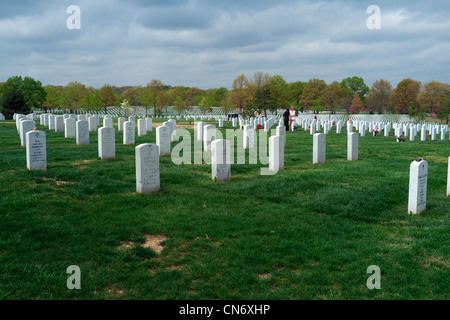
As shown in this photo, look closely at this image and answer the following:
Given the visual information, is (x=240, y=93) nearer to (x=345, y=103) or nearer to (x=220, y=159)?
(x=345, y=103)

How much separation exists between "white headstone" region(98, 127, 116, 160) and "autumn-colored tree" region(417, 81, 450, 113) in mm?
72072

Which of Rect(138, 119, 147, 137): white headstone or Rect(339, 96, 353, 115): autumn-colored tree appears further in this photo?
Rect(339, 96, 353, 115): autumn-colored tree

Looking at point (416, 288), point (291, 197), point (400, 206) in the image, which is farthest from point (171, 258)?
point (400, 206)

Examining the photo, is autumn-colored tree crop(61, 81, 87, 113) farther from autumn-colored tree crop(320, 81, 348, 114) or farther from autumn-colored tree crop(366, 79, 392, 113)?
autumn-colored tree crop(366, 79, 392, 113)

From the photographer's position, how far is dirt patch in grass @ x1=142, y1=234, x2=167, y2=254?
5513 mm

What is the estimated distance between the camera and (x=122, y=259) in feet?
16.5

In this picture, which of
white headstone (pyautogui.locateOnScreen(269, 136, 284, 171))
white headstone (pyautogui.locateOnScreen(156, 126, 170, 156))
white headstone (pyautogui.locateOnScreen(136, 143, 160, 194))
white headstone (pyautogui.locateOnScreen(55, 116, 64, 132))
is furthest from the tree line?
white headstone (pyautogui.locateOnScreen(136, 143, 160, 194))

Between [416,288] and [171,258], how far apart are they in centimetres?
310

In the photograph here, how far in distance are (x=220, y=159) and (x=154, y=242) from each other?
4177 millimetres

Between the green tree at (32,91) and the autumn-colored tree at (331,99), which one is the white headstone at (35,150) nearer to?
the green tree at (32,91)

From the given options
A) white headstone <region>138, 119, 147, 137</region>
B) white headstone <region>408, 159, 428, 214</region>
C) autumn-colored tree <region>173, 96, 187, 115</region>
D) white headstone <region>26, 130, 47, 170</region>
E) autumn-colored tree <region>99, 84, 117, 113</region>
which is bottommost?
white headstone <region>408, 159, 428, 214</region>

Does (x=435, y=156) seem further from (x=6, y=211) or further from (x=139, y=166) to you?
(x=6, y=211)

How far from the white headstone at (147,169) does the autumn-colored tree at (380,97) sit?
89.2 metres
